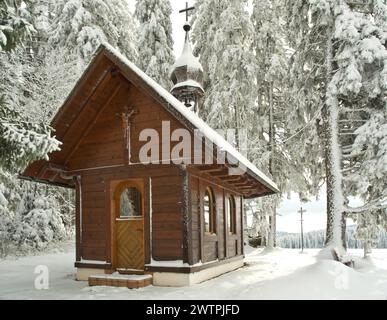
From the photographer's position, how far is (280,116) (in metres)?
25.9

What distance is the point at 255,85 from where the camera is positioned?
25172 millimetres

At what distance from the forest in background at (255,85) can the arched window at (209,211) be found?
17.2ft

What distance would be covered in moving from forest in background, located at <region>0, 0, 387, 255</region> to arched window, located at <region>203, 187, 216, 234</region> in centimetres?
524

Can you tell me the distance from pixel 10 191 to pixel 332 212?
1433 centimetres

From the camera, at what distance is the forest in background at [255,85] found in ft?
47.6

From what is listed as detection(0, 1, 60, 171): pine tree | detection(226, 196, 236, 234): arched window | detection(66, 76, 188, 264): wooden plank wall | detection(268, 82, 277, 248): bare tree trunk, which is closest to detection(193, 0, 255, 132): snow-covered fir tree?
detection(268, 82, 277, 248): bare tree trunk

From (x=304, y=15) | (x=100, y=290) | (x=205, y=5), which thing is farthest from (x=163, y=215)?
(x=205, y=5)

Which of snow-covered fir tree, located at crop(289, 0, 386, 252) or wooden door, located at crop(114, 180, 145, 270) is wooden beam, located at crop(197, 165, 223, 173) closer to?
wooden door, located at crop(114, 180, 145, 270)

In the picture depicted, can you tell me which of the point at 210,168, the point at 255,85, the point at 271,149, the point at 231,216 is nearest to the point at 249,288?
the point at 210,168

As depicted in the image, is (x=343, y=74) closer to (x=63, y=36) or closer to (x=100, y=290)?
(x=100, y=290)

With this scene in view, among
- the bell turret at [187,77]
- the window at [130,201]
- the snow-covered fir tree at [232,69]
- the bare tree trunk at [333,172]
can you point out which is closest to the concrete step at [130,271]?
the bare tree trunk at [333,172]

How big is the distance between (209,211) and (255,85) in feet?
45.9

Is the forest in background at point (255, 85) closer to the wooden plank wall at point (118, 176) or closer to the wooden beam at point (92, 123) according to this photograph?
the wooden beam at point (92, 123)

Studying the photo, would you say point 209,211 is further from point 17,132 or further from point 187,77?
point 187,77
